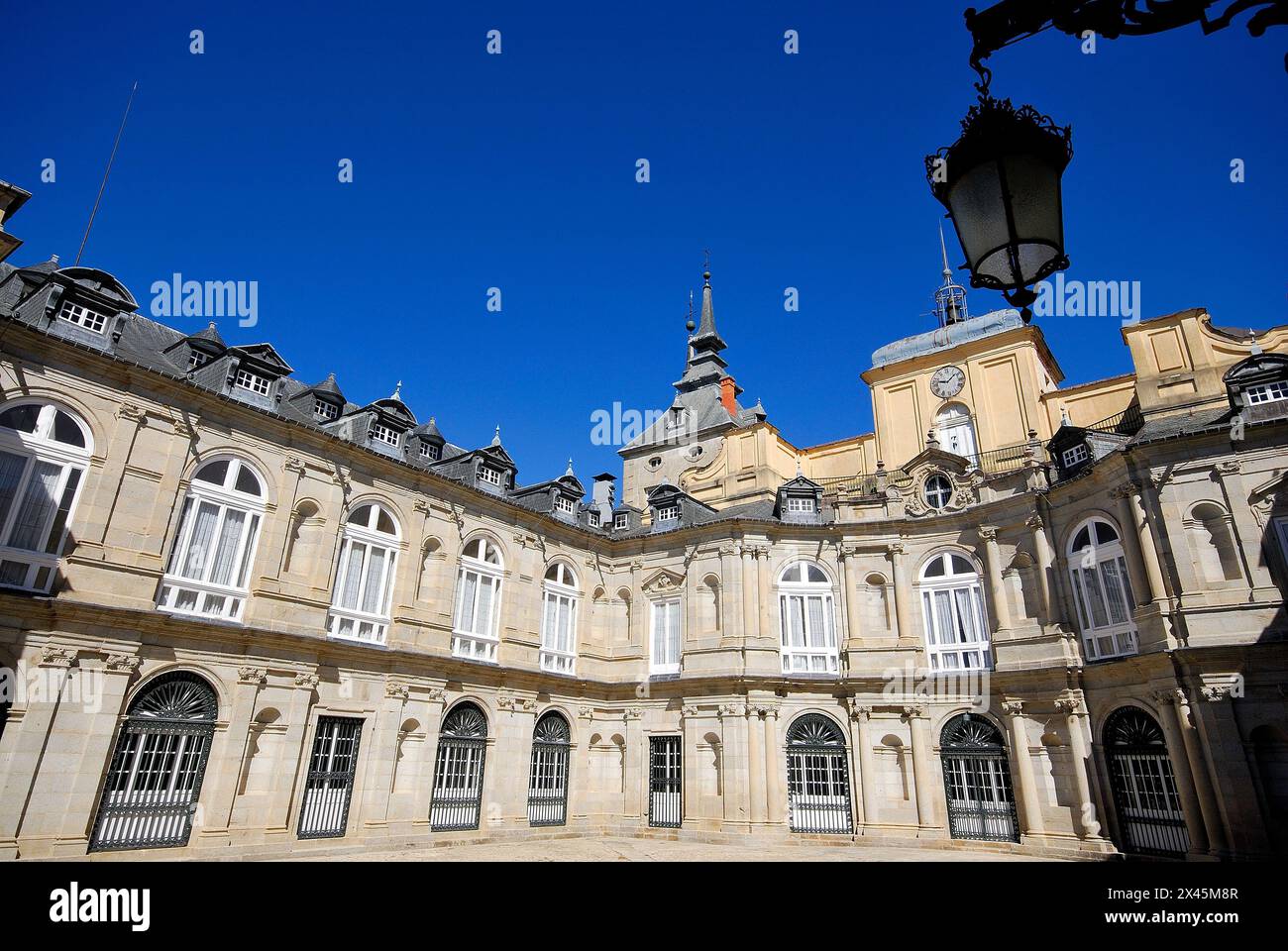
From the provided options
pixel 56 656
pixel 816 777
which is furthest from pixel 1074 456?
pixel 56 656

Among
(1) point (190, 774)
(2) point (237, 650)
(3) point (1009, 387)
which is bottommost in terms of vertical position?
(1) point (190, 774)

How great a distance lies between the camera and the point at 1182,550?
17.7m

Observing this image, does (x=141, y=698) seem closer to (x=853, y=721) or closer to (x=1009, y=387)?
(x=853, y=721)

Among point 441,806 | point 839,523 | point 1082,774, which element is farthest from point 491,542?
point 1082,774

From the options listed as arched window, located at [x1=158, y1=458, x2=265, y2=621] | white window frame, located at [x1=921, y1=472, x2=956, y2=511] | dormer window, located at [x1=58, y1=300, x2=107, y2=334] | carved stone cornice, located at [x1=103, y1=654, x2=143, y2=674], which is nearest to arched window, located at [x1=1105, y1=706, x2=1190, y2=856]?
white window frame, located at [x1=921, y1=472, x2=956, y2=511]

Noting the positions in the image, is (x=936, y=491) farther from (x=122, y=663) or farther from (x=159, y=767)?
(x=122, y=663)

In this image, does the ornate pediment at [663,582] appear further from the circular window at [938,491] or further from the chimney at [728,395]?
the chimney at [728,395]

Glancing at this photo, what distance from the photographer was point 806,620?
24.2 metres

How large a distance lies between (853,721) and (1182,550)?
990cm

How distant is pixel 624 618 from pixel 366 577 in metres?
9.76

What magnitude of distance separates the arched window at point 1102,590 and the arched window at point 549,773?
1568cm

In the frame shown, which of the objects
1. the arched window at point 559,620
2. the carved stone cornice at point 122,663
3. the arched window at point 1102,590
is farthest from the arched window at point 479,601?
the arched window at point 1102,590

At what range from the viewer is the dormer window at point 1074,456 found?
21.3m
